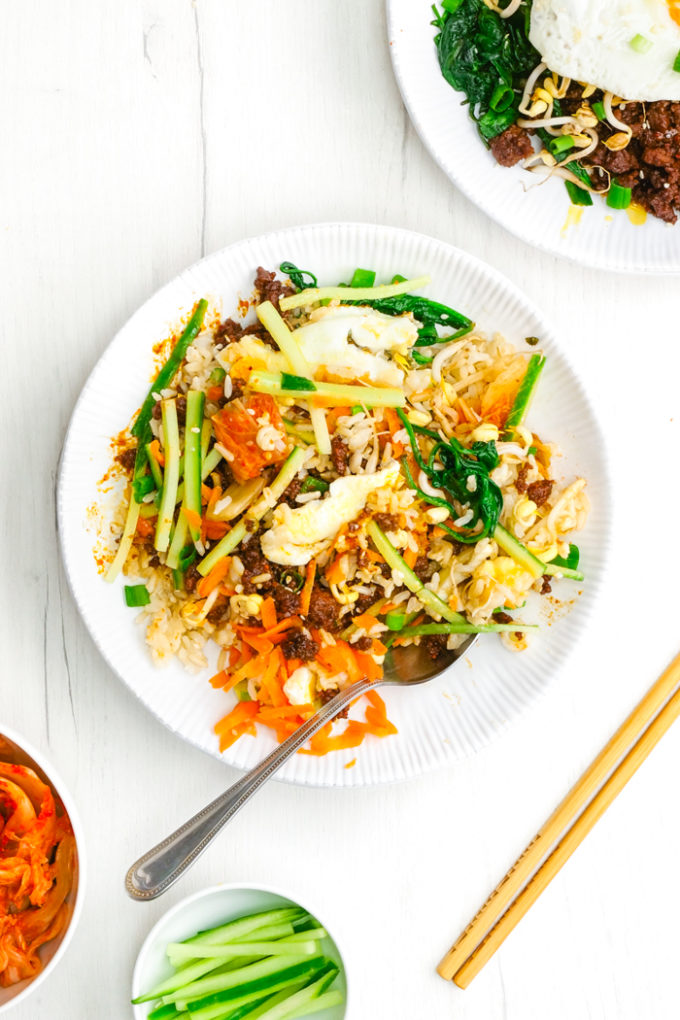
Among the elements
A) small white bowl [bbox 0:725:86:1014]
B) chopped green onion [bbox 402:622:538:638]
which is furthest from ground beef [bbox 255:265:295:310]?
small white bowl [bbox 0:725:86:1014]

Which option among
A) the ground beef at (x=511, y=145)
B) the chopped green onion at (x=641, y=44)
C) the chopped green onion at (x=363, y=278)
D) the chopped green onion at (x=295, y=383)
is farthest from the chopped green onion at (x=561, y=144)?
the chopped green onion at (x=295, y=383)

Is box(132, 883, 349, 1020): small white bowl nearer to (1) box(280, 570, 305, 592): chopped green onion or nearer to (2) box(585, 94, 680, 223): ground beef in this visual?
(1) box(280, 570, 305, 592): chopped green onion

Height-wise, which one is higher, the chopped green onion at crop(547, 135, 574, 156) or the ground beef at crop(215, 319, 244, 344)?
the chopped green onion at crop(547, 135, 574, 156)

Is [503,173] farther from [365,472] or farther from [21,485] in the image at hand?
[21,485]

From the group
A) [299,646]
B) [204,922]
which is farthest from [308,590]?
[204,922]

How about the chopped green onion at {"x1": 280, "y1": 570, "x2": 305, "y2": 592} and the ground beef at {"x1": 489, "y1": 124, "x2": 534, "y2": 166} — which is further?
the ground beef at {"x1": 489, "y1": 124, "x2": 534, "y2": 166}

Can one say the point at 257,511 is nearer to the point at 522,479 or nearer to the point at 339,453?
the point at 339,453

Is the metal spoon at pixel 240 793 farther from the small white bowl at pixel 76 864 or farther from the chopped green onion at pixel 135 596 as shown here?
the chopped green onion at pixel 135 596

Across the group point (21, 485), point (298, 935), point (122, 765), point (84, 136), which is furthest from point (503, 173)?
point (298, 935)
